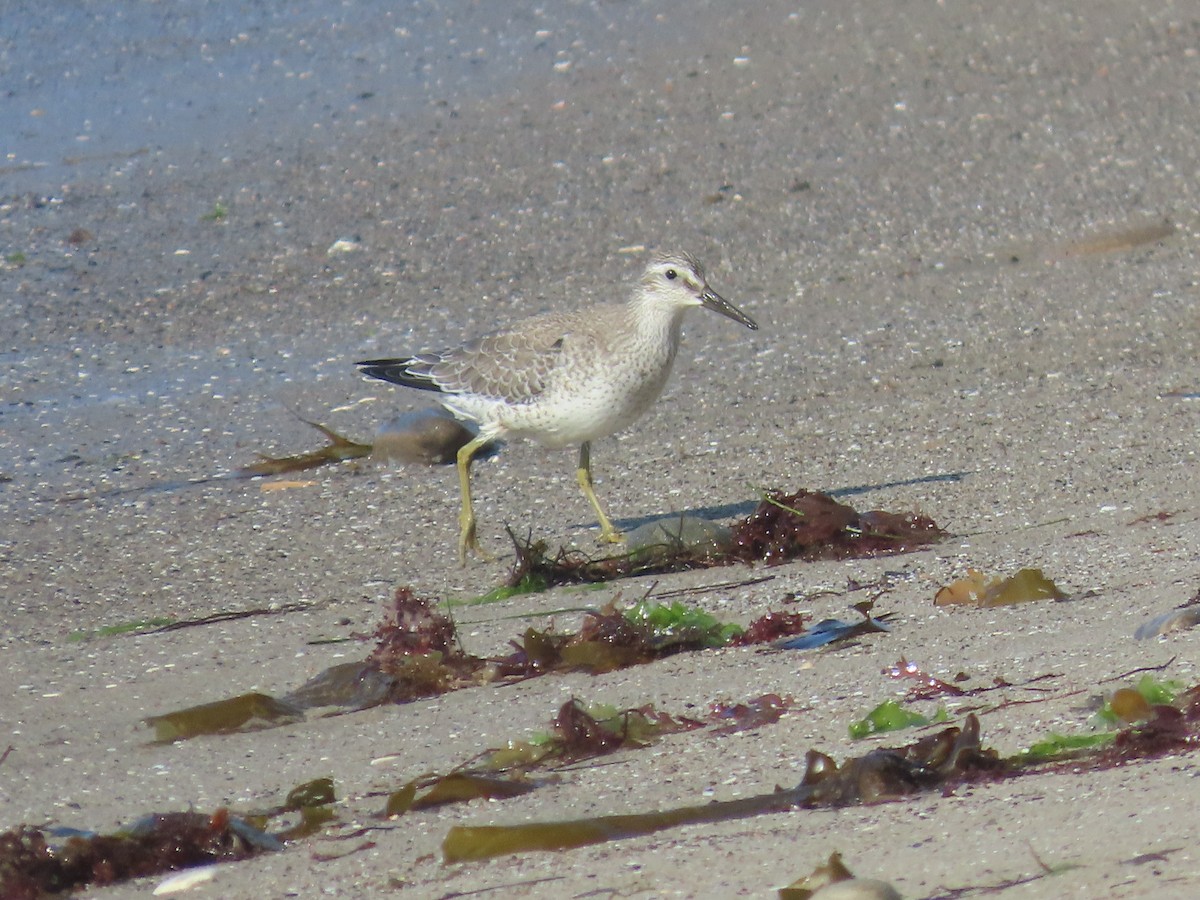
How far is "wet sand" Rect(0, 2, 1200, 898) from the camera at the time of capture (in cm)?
371

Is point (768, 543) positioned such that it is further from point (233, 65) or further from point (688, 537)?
point (233, 65)

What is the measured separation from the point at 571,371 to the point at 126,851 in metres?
3.36

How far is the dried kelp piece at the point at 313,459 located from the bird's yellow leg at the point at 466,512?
1.80 feet

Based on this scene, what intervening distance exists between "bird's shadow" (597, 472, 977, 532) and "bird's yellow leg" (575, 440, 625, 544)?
11 centimetres

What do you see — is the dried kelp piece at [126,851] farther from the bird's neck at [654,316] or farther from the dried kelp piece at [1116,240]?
the dried kelp piece at [1116,240]

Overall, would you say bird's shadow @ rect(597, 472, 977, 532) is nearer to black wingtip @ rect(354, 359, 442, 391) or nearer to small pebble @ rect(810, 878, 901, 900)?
black wingtip @ rect(354, 359, 442, 391)

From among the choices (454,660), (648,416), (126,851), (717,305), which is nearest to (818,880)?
(126,851)

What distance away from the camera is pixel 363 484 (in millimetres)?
7031

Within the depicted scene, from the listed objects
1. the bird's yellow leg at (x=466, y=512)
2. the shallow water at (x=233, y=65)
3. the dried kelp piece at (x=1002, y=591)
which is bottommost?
the dried kelp piece at (x=1002, y=591)

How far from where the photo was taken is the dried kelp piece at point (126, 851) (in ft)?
11.4

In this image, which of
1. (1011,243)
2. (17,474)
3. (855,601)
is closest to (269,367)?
(17,474)

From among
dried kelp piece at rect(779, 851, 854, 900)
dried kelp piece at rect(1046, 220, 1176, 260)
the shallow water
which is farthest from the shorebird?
the shallow water

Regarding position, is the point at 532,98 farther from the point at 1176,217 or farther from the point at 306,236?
the point at 1176,217

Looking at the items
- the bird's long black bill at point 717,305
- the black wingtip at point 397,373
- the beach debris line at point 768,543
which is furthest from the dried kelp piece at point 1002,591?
the black wingtip at point 397,373
